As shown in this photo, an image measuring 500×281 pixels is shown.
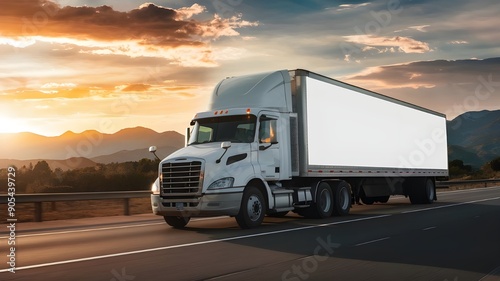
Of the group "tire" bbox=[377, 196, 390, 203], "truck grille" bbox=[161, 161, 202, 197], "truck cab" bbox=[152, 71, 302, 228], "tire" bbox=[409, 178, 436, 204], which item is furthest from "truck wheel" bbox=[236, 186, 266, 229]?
"tire" bbox=[409, 178, 436, 204]

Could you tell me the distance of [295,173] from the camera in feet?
65.7

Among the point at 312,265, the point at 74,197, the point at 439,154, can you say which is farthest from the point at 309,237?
the point at 439,154

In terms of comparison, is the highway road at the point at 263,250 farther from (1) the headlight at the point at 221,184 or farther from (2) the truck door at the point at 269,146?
(2) the truck door at the point at 269,146

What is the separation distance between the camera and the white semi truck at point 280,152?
17.1m

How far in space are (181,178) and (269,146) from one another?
262cm

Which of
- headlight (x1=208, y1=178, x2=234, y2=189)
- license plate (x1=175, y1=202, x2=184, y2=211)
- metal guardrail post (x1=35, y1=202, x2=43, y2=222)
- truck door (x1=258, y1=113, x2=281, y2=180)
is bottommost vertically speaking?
metal guardrail post (x1=35, y1=202, x2=43, y2=222)

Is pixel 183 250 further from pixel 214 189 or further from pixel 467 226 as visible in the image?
pixel 467 226

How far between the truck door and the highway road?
145 centimetres

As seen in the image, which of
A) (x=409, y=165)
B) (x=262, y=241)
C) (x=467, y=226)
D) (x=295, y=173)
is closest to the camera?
(x=262, y=241)

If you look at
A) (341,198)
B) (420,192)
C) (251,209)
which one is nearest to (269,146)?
(251,209)

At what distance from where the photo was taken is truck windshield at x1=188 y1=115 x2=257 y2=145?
59.7 ft

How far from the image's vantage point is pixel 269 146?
1844 cm

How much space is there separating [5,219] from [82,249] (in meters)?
9.81

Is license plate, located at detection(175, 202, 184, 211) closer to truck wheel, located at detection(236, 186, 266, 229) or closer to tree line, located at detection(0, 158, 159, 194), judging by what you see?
truck wheel, located at detection(236, 186, 266, 229)
